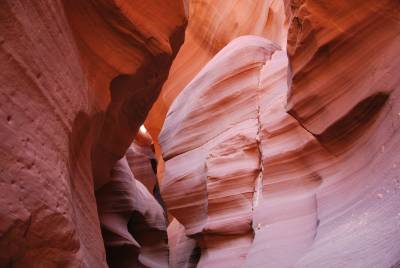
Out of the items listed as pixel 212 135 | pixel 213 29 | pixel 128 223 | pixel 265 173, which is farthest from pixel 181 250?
pixel 213 29

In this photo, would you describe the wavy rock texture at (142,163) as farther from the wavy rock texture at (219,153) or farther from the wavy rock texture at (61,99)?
the wavy rock texture at (61,99)

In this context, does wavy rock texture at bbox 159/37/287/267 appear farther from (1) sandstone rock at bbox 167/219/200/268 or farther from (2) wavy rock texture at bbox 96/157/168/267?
(1) sandstone rock at bbox 167/219/200/268

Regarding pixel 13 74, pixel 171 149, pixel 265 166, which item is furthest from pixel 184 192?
pixel 13 74

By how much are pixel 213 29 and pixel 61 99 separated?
377 inches

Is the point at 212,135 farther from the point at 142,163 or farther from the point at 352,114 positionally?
the point at 142,163

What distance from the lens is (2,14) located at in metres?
2.88

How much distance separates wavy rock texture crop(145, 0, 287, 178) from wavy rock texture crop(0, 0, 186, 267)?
6.40 m

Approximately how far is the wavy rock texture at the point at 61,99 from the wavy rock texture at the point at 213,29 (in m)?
6.40

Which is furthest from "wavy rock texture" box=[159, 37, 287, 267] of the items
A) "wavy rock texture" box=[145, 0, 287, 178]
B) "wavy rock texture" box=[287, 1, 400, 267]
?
"wavy rock texture" box=[145, 0, 287, 178]

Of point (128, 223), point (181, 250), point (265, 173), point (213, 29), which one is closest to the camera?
point (265, 173)

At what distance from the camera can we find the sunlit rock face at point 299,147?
3.95 meters

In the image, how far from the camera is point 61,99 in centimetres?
353

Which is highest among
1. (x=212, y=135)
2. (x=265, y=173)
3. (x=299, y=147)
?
(x=299, y=147)

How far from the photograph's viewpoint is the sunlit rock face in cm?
395
